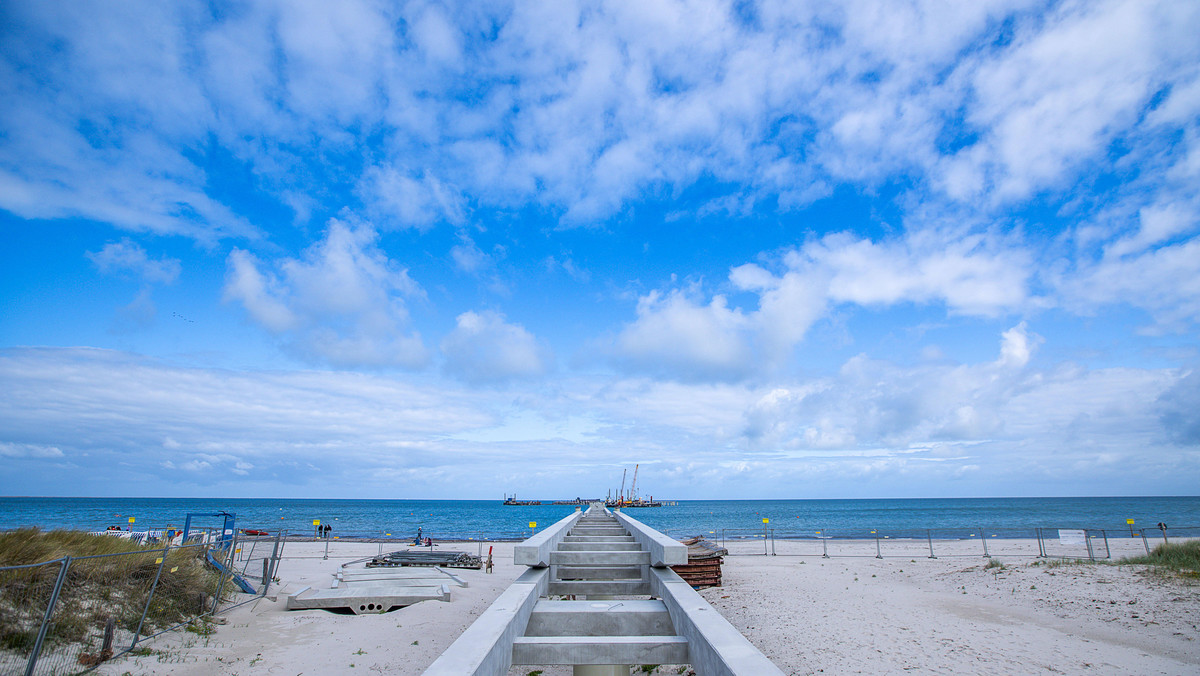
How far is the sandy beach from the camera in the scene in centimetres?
1027

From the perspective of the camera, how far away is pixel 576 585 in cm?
716

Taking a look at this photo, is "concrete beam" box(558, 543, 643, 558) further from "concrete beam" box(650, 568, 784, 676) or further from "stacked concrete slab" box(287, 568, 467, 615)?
"stacked concrete slab" box(287, 568, 467, 615)

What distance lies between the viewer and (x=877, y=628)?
13.0 metres

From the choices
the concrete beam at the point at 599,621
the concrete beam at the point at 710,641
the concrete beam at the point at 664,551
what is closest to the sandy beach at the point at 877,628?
the concrete beam at the point at 664,551

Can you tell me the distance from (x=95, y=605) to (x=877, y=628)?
16.0 meters

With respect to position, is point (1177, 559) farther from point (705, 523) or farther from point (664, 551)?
point (705, 523)

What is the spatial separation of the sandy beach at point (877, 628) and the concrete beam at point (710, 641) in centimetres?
593

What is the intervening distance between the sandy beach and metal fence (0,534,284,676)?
539 millimetres

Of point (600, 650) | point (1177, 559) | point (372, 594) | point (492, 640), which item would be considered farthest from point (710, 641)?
point (1177, 559)

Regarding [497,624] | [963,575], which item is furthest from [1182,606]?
[497,624]

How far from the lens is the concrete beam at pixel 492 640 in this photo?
3.03 meters

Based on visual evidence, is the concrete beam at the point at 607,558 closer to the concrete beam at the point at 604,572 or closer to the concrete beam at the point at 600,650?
the concrete beam at the point at 604,572

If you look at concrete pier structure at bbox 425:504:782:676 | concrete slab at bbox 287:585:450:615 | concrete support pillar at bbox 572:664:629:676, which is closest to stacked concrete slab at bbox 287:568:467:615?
concrete slab at bbox 287:585:450:615

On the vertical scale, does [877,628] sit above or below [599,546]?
below
